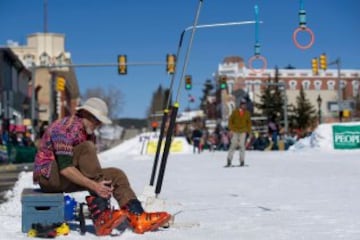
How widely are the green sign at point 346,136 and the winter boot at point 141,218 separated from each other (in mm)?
21610

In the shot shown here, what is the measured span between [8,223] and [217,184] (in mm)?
5380

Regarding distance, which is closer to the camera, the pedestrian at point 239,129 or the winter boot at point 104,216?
the winter boot at point 104,216

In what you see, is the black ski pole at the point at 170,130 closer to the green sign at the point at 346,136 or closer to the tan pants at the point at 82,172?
the tan pants at the point at 82,172

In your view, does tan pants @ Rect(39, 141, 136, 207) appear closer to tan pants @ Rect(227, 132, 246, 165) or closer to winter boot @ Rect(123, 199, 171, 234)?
winter boot @ Rect(123, 199, 171, 234)

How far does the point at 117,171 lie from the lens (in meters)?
6.05

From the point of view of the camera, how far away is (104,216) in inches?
223

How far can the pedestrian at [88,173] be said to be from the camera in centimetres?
568

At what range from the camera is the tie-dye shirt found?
5.68m

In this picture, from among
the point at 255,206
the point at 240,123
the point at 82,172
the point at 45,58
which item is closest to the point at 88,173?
the point at 82,172

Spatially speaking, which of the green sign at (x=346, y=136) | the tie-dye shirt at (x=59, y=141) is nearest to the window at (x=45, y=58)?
the green sign at (x=346, y=136)

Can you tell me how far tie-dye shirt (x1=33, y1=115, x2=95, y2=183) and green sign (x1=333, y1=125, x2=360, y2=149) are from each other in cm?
2196

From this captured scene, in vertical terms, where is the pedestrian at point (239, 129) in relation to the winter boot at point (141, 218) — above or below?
above

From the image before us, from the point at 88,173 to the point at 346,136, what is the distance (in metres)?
22.2

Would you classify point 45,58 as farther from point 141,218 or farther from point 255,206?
point 141,218
